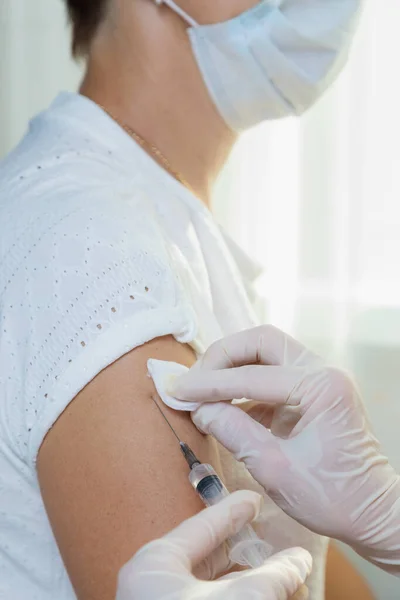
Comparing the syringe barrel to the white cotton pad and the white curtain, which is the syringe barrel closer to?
the white cotton pad

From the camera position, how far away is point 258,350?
74cm

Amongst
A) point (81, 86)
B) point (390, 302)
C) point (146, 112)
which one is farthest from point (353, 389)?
point (390, 302)

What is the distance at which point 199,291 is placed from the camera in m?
0.89

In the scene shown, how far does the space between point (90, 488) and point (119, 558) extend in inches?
2.9

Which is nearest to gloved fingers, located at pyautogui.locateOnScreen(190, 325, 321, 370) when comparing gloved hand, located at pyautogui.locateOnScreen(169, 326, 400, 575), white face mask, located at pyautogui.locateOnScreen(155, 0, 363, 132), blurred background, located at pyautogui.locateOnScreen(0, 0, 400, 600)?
gloved hand, located at pyautogui.locateOnScreen(169, 326, 400, 575)

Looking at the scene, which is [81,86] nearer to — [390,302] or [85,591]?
[85,591]

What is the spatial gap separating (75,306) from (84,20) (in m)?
0.64

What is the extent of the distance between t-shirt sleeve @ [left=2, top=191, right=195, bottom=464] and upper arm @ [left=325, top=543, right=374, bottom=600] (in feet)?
2.46

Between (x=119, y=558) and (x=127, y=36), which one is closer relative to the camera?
(x=119, y=558)

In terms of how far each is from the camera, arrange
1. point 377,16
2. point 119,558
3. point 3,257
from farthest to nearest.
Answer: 1. point 377,16
2. point 3,257
3. point 119,558

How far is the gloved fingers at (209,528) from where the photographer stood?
599 mm

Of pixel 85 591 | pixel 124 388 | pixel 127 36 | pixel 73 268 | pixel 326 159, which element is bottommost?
pixel 326 159

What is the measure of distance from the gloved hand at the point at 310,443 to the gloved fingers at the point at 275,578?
65 mm

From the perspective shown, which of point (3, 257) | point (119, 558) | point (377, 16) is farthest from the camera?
point (377, 16)
